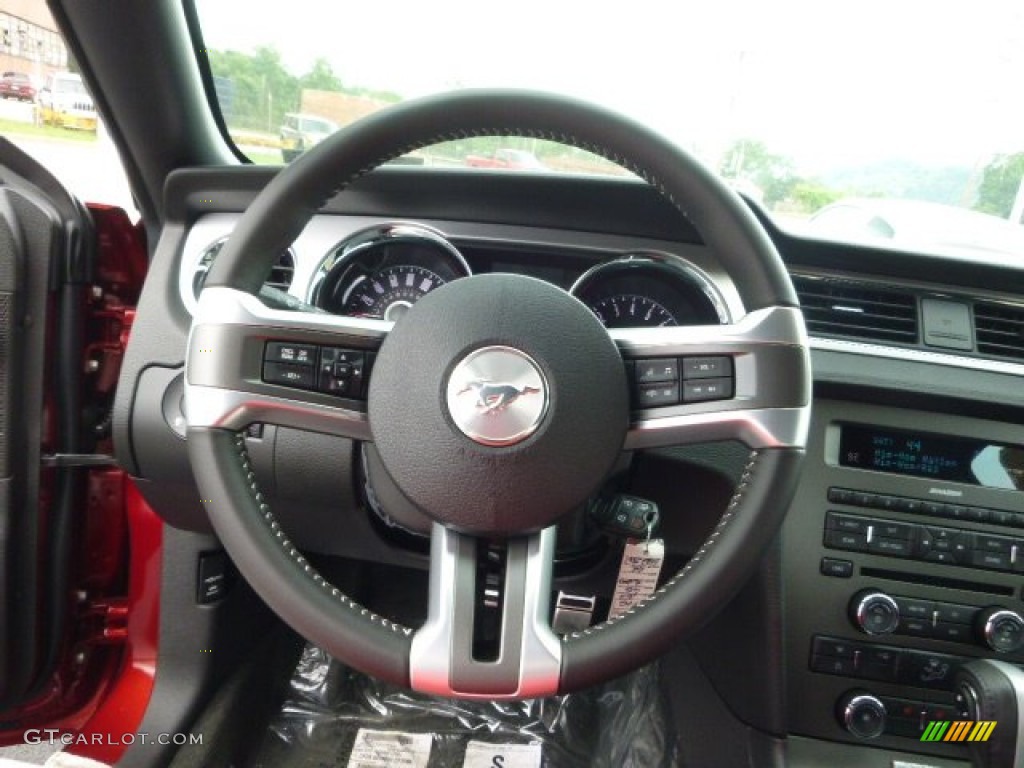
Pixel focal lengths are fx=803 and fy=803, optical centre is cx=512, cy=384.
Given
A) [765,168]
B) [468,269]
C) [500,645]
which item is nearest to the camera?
[500,645]

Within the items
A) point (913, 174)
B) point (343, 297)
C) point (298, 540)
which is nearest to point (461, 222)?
point (343, 297)

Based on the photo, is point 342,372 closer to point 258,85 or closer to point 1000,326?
point 258,85

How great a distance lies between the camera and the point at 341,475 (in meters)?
1.16

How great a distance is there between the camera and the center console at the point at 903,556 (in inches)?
48.6

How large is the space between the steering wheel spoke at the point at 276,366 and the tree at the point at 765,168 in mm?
748

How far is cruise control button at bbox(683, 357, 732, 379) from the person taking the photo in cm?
85

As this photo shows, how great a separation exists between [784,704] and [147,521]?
118 centimetres

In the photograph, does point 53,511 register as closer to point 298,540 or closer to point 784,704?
point 298,540

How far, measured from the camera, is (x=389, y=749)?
1.57 m

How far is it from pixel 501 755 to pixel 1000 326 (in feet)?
3.90

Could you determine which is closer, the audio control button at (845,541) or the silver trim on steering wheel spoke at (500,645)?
the silver trim on steering wheel spoke at (500,645)

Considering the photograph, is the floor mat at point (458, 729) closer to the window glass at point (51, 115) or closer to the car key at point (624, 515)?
the car key at point (624, 515)

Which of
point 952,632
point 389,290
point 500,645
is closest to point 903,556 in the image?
point 952,632

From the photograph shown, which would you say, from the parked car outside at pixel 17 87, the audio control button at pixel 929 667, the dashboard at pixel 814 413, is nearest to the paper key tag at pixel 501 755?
the dashboard at pixel 814 413
